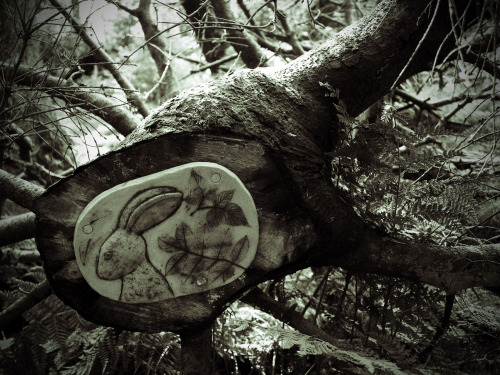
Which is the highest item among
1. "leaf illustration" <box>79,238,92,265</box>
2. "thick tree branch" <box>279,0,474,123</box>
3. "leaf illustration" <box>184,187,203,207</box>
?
"thick tree branch" <box>279,0,474,123</box>

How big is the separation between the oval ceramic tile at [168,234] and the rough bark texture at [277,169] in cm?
7

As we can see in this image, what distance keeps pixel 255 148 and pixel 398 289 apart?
4.23ft

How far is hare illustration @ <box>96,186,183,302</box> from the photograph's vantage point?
1.29 meters

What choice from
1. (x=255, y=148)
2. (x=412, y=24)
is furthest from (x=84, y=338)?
(x=412, y=24)

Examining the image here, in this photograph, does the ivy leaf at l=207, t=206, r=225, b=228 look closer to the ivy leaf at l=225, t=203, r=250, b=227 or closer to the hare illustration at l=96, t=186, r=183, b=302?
the ivy leaf at l=225, t=203, r=250, b=227

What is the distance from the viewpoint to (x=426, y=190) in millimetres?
1755

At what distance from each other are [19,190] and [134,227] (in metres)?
1.10

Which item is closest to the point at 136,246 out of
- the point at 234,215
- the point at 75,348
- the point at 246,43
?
the point at 234,215

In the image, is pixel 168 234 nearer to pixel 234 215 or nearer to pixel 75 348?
pixel 234 215

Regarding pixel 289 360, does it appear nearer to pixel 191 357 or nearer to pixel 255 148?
pixel 191 357

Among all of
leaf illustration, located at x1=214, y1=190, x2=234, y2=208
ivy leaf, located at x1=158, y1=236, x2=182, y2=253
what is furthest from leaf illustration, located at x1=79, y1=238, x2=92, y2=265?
leaf illustration, located at x1=214, y1=190, x2=234, y2=208

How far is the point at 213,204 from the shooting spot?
137cm

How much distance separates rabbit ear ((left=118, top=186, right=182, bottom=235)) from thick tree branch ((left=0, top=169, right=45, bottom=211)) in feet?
3.14

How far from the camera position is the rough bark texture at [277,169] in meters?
1.32
